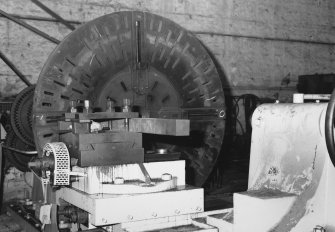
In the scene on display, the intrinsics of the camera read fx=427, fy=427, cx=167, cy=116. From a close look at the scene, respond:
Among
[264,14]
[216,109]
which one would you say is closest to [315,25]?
[264,14]

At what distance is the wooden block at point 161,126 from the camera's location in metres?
1.34

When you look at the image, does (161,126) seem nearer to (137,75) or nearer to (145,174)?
(145,174)

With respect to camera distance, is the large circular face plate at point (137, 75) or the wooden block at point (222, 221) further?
the large circular face plate at point (137, 75)

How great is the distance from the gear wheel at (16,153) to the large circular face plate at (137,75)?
2.62ft

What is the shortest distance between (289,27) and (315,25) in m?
0.36

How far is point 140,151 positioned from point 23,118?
4.08 ft

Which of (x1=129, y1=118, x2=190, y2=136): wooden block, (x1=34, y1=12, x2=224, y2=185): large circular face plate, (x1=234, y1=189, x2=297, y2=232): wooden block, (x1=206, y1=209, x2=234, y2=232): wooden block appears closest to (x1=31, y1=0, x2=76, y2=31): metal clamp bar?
(x1=34, y1=12, x2=224, y2=185): large circular face plate

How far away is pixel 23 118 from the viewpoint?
250 cm

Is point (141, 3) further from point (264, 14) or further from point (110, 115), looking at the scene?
point (110, 115)

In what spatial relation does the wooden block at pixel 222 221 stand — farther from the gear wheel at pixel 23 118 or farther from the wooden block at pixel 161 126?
the gear wheel at pixel 23 118

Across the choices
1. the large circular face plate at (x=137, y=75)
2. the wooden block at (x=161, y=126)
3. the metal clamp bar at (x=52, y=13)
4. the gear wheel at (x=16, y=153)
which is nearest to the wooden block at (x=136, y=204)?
the wooden block at (x=161, y=126)

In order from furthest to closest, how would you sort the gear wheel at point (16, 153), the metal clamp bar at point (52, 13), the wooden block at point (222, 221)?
the metal clamp bar at point (52, 13) < the gear wheel at point (16, 153) < the wooden block at point (222, 221)

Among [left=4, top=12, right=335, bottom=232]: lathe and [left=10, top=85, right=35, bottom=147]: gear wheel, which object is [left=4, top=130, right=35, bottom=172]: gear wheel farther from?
[left=4, top=12, right=335, bottom=232]: lathe

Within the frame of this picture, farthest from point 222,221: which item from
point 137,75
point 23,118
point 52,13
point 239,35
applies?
point 239,35
